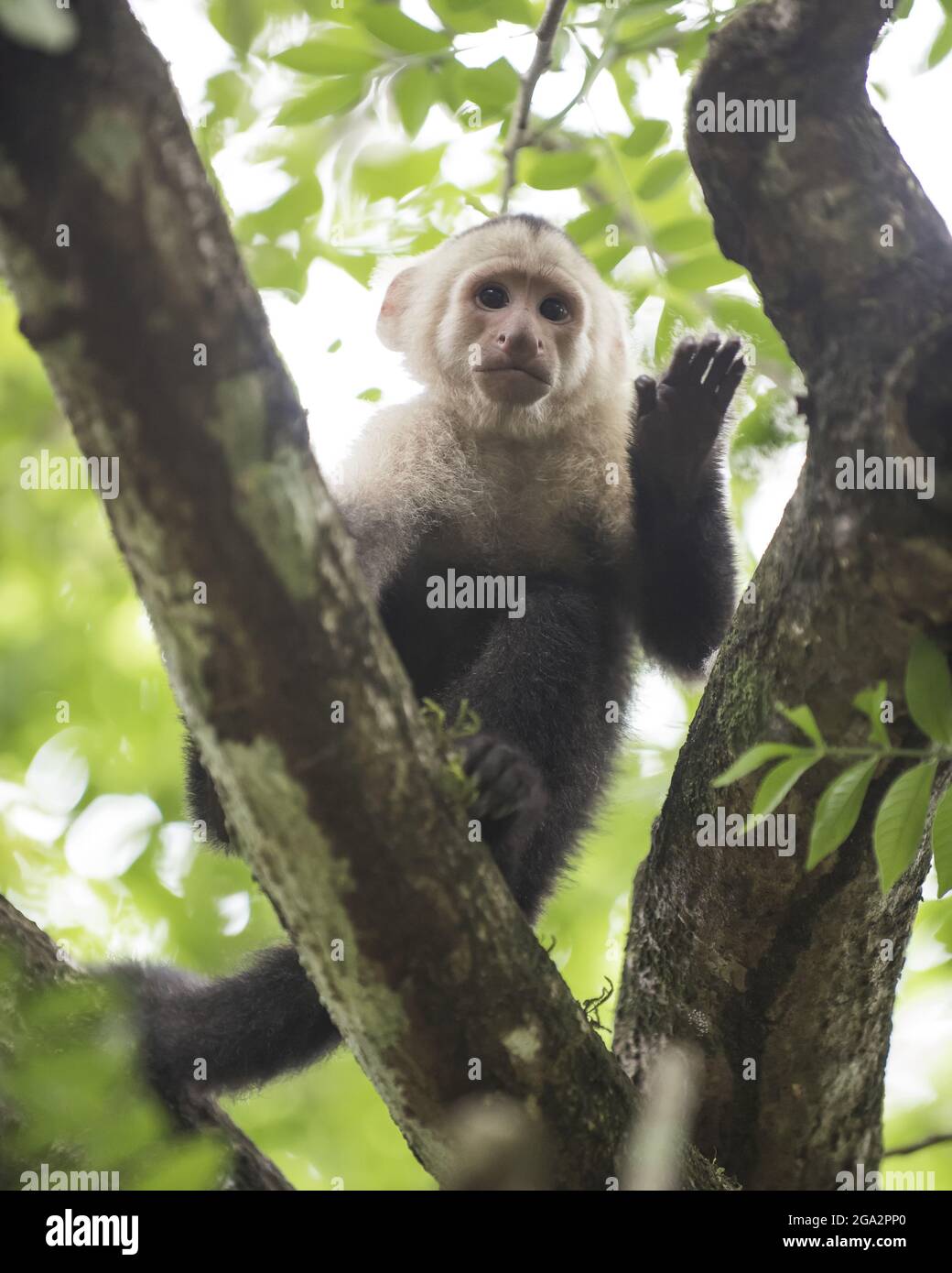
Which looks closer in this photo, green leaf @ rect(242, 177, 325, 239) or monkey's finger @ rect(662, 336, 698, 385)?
monkey's finger @ rect(662, 336, 698, 385)

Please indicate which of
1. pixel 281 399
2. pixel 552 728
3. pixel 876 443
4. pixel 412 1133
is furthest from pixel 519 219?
pixel 412 1133

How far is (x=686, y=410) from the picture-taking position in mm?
5109

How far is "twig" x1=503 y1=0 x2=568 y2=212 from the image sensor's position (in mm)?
4918

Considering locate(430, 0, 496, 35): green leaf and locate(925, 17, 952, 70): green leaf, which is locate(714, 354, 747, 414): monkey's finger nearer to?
locate(925, 17, 952, 70): green leaf

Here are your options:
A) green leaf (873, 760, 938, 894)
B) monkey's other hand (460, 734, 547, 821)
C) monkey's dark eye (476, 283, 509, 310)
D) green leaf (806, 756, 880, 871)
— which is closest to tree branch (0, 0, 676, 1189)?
monkey's other hand (460, 734, 547, 821)

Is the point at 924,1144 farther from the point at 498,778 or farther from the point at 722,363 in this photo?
the point at 722,363

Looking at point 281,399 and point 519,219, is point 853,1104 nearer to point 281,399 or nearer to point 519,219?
point 281,399

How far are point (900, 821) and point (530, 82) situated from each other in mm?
3554

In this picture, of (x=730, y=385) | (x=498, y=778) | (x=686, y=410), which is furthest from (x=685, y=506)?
(x=498, y=778)

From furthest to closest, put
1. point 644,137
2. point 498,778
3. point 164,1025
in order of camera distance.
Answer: point 644,137 < point 164,1025 < point 498,778

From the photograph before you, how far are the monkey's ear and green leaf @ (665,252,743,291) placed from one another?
2303 mm

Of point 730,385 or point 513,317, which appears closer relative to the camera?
point 730,385

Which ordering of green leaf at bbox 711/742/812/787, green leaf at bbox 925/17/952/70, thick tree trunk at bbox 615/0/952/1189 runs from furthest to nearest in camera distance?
green leaf at bbox 925/17/952/70 → thick tree trunk at bbox 615/0/952/1189 → green leaf at bbox 711/742/812/787
